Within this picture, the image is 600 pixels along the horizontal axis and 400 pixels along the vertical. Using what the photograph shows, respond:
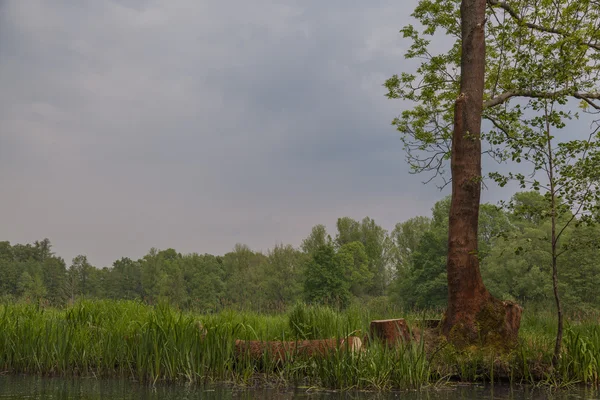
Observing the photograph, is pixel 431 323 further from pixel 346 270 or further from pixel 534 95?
pixel 346 270

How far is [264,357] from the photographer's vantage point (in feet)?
29.7

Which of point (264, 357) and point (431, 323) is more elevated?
point (431, 323)

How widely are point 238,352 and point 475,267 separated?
5399 millimetres

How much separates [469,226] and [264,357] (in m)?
5.52

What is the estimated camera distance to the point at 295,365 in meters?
8.79

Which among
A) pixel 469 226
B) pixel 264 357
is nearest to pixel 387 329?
pixel 264 357

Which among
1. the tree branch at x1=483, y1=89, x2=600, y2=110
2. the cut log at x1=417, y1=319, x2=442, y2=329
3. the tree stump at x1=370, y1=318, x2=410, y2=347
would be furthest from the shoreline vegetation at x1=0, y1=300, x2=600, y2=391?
the tree branch at x1=483, y1=89, x2=600, y2=110

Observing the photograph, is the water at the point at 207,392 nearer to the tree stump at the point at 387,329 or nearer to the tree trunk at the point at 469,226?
the tree stump at the point at 387,329

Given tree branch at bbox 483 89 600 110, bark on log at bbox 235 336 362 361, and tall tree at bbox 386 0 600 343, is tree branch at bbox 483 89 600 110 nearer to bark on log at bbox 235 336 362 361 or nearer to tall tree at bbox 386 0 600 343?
tall tree at bbox 386 0 600 343

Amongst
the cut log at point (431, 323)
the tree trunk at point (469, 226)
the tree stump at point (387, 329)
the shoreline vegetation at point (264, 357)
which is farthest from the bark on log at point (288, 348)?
the cut log at point (431, 323)

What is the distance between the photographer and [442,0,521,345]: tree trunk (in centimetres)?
1092

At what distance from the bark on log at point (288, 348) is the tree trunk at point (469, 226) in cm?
290

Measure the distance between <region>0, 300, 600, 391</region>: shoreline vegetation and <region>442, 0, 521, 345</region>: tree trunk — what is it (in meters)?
0.44

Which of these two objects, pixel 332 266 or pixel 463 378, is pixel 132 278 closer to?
pixel 332 266
